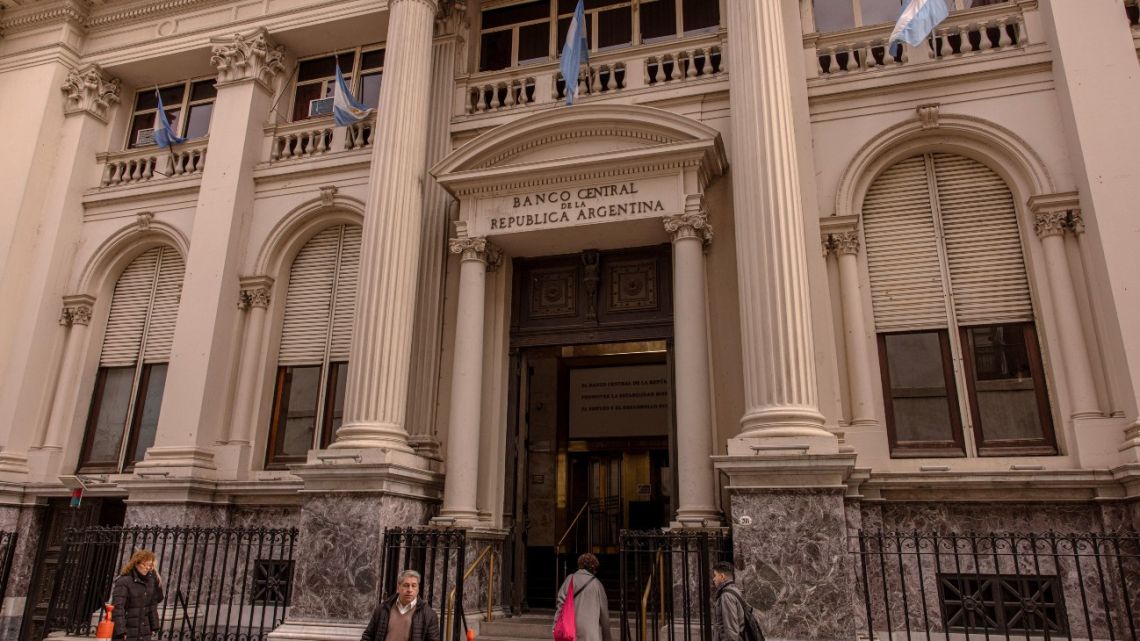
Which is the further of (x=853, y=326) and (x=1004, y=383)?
(x=853, y=326)

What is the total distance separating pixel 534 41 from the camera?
43.6 feet

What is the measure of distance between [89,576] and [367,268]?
5.67m

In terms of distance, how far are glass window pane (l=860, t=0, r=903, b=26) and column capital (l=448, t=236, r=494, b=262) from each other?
652 centimetres

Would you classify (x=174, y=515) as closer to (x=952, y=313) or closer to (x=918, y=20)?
(x=952, y=313)

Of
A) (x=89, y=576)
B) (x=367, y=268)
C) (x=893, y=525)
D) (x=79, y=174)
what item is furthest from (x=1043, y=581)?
(x=79, y=174)

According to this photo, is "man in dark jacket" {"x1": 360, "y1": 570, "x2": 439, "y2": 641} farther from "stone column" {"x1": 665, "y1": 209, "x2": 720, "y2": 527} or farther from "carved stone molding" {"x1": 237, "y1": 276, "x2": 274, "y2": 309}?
"carved stone molding" {"x1": 237, "y1": 276, "x2": 274, "y2": 309}

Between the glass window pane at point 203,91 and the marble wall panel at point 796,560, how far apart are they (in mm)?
12861

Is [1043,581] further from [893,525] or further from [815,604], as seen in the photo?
[815,604]

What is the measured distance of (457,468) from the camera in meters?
10.4

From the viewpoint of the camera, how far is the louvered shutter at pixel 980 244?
9836mm

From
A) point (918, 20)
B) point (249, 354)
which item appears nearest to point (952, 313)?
point (918, 20)

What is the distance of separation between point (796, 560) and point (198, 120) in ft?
44.4

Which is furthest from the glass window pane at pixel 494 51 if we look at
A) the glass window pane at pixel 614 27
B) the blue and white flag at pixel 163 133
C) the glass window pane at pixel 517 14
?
the blue and white flag at pixel 163 133

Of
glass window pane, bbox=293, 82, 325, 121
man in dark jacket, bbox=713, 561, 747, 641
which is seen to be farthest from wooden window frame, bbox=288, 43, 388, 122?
man in dark jacket, bbox=713, 561, 747, 641
